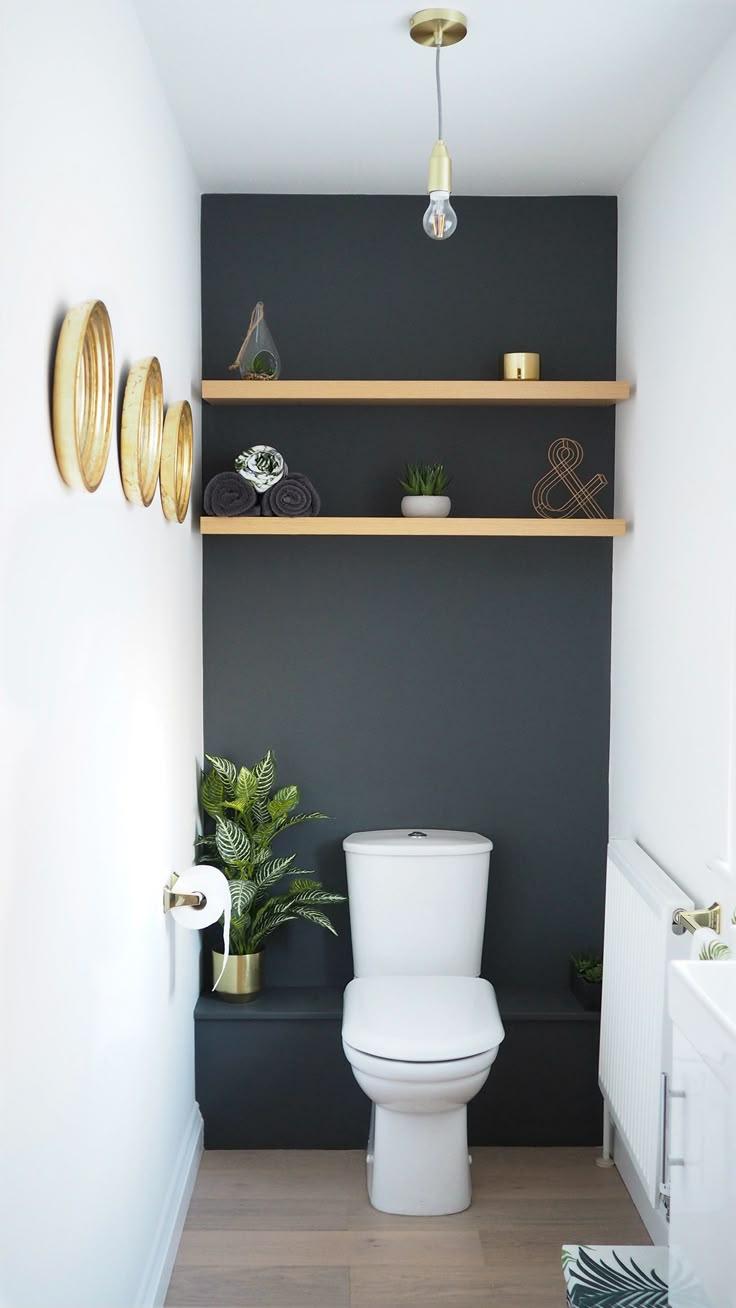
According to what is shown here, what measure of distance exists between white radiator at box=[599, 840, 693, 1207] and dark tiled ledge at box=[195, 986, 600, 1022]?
0.20 meters

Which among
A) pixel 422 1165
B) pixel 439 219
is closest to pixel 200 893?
pixel 422 1165

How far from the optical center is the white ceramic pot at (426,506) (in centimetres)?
308

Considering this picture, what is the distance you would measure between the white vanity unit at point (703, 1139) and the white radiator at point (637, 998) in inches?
23.9

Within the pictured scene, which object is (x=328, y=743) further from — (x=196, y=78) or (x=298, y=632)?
(x=196, y=78)

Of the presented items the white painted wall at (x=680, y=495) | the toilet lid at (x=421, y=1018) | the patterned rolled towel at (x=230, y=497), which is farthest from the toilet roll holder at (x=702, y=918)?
the patterned rolled towel at (x=230, y=497)

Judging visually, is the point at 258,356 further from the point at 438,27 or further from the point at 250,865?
the point at 250,865

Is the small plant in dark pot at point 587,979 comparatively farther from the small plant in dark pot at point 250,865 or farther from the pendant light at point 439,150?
the pendant light at point 439,150

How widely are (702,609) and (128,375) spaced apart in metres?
1.22

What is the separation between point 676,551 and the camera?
2.60 metres

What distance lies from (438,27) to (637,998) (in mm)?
2013

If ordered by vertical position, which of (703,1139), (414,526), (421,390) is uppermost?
(421,390)

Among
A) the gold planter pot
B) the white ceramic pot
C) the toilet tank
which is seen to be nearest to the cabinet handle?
the toilet tank

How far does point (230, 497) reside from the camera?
3041mm

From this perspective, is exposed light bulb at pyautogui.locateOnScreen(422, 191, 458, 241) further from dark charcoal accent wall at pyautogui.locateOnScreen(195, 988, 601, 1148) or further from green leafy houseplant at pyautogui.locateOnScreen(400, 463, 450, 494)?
dark charcoal accent wall at pyautogui.locateOnScreen(195, 988, 601, 1148)
